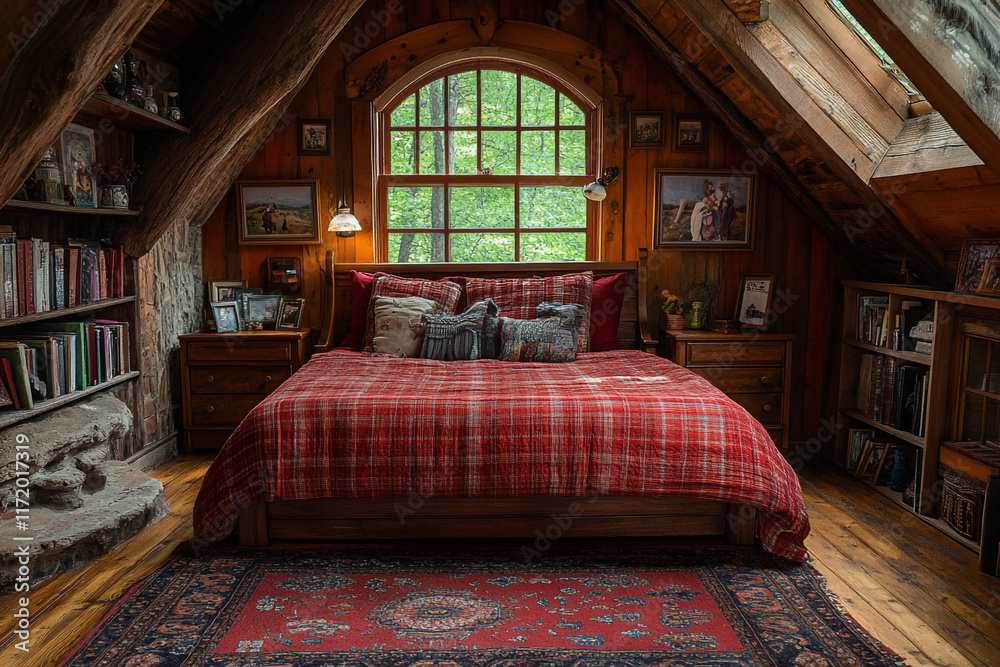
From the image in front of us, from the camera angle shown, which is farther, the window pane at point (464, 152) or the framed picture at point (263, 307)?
the window pane at point (464, 152)

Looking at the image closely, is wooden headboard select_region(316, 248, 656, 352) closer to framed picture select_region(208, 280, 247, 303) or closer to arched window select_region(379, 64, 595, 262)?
arched window select_region(379, 64, 595, 262)

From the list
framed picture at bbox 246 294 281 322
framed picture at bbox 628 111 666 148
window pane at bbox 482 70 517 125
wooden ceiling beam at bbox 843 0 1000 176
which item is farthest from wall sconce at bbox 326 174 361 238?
wooden ceiling beam at bbox 843 0 1000 176

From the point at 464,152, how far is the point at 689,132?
132 cm

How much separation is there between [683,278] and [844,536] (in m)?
1.87

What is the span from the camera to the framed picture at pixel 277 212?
4.36 m

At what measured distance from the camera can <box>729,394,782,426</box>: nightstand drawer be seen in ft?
13.3

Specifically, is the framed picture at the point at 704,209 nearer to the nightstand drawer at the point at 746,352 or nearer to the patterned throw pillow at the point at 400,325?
the nightstand drawer at the point at 746,352

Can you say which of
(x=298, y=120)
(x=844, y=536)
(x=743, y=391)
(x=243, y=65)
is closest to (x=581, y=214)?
(x=743, y=391)

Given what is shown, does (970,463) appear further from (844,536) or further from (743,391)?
(743,391)

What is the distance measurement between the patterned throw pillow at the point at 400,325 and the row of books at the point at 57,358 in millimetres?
1205

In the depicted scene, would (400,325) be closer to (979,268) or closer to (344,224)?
(344,224)

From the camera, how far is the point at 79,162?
10.6 feet

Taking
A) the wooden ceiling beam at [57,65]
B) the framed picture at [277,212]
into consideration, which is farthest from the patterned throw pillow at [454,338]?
the wooden ceiling beam at [57,65]

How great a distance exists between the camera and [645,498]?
9.17 feet
